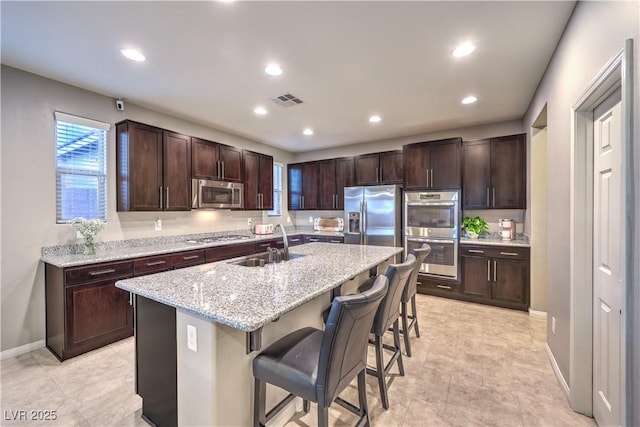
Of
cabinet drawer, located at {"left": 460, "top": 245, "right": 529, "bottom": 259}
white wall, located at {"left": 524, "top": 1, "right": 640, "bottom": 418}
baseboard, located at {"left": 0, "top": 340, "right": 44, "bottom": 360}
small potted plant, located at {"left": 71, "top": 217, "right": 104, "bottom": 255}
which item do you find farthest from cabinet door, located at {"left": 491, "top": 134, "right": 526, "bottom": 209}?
baseboard, located at {"left": 0, "top": 340, "right": 44, "bottom": 360}

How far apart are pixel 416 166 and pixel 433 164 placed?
27 centimetres

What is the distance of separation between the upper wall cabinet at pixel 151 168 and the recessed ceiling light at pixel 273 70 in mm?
1795

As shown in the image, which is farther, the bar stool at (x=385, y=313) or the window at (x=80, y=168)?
the window at (x=80, y=168)

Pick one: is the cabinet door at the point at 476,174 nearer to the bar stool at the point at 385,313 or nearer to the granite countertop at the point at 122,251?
the bar stool at the point at 385,313

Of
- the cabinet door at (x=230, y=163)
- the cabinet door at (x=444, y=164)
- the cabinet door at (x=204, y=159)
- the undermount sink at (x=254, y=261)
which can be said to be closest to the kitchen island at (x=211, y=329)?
the undermount sink at (x=254, y=261)

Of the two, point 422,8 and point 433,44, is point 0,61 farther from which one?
point 433,44

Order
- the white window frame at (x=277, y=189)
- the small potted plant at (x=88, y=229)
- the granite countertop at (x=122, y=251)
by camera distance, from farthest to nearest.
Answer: the white window frame at (x=277, y=189) < the small potted plant at (x=88, y=229) < the granite countertop at (x=122, y=251)

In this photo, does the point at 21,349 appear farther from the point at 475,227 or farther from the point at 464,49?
the point at 475,227

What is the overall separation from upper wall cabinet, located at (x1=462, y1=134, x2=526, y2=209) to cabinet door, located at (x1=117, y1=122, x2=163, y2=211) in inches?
176

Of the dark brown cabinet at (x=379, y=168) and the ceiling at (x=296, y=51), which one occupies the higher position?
the ceiling at (x=296, y=51)

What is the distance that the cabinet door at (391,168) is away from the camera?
4906 millimetres

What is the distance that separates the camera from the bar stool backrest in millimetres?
1178

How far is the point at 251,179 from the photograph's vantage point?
16.0ft

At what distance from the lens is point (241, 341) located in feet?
4.69
